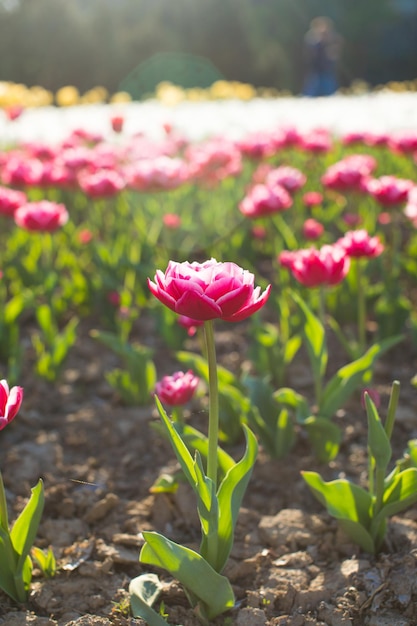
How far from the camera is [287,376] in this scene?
9.98 ft

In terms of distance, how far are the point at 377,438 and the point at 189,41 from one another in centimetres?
2777

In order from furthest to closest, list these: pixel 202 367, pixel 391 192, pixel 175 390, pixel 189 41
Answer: pixel 189 41 < pixel 391 192 < pixel 202 367 < pixel 175 390

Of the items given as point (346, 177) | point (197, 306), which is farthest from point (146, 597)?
point (346, 177)

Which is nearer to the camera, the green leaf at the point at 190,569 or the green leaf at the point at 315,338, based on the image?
Result: the green leaf at the point at 190,569

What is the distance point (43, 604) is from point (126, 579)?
22 centimetres

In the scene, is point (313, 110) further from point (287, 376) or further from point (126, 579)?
point (126, 579)

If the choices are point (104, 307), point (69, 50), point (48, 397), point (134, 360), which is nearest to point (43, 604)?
point (134, 360)

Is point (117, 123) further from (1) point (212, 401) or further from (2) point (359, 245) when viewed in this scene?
(1) point (212, 401)

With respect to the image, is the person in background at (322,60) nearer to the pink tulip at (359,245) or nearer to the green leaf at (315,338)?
the pink tulip at (359,245)

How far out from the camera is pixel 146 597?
5.70 feet

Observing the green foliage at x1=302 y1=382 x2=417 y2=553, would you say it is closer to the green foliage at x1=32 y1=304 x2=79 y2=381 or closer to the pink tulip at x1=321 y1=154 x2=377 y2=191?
the green foliage at x1=32 y1=304 x2=79 y2=381

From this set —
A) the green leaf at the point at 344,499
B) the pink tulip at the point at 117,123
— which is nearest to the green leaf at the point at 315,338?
the green leaf at the point at 344,499

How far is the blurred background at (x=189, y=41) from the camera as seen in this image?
25.6 metres

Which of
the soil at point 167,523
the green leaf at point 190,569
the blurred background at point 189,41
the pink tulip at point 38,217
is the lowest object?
the blurred background at point 189,41
